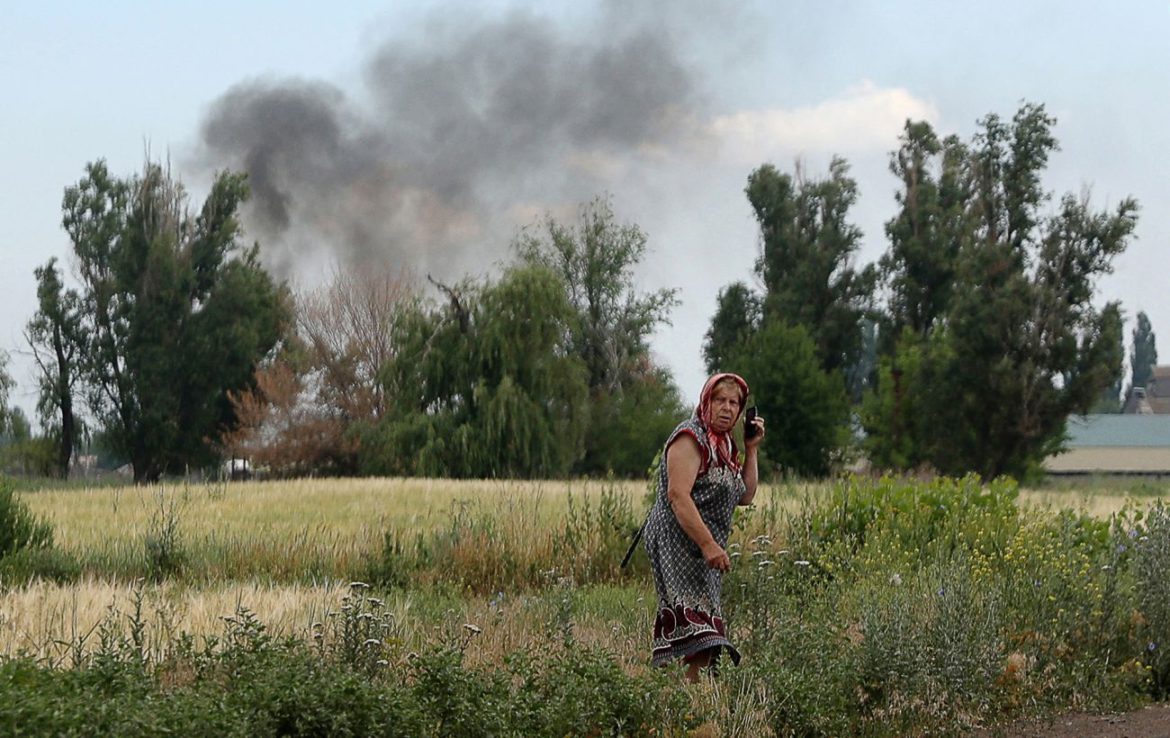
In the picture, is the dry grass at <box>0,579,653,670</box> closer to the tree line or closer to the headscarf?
the headscarf

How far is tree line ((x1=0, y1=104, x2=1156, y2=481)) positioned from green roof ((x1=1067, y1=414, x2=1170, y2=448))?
1011 inches

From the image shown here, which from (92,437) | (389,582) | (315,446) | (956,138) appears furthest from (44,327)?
(389,582)

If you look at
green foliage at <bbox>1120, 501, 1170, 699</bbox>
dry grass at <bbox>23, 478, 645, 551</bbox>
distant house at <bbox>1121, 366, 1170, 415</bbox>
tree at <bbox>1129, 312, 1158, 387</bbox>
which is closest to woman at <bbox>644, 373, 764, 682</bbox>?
green foliage at <bbox>1120, 501, 1170, 699</bbox>

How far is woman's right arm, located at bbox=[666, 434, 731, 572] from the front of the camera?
7.25m

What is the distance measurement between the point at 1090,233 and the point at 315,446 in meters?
26.3

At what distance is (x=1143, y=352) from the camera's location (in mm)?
110375

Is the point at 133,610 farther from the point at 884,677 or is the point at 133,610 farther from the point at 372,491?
the point at 372,491

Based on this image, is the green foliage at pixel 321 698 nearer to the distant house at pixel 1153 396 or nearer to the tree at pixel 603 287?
the tree at pixel 603 287

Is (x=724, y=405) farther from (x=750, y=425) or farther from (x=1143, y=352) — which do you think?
(x=1143, y=352)

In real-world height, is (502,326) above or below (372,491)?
above

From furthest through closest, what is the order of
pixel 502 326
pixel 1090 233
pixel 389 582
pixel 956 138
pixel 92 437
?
1. pixel 956 138
2. pixel 92 437
3. pixel 1090 233
4. pixel 502 326
5. pixel 389 582

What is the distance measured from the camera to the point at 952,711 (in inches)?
291

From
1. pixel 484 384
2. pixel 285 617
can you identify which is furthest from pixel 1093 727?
pixel 484 384

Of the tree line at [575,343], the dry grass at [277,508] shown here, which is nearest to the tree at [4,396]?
the tree line at [575,343]
